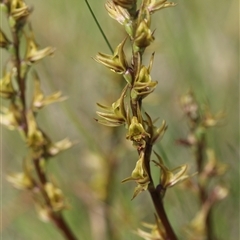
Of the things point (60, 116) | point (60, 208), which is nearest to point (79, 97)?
point (60, 116)

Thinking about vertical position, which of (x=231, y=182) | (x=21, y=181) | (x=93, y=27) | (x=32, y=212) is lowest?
(x=32, y=212)

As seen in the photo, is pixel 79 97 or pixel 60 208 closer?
pixel 60 208

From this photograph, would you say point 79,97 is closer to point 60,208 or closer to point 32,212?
point 32,212

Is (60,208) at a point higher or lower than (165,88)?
higher

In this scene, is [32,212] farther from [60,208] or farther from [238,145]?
[60,208]

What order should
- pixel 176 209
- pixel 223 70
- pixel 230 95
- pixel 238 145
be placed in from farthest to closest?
1. pixel 223 70
2. pixel 230 95
3. pixel 238 145
4. pixel 176 209

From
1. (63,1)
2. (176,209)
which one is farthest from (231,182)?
(63,1)

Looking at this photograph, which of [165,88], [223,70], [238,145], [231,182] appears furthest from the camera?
[165,88]
